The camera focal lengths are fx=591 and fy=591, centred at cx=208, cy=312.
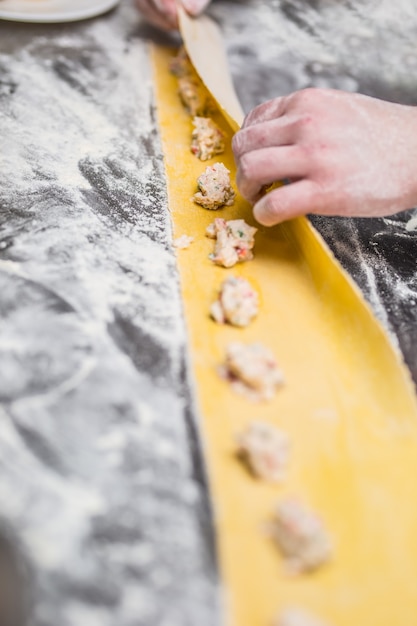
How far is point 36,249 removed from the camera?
3.87 feet

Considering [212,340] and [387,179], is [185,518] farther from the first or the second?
[387,179]

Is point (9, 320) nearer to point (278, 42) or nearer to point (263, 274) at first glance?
point (263, 274)

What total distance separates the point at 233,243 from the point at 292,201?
6.6 inches

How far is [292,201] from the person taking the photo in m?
1.10

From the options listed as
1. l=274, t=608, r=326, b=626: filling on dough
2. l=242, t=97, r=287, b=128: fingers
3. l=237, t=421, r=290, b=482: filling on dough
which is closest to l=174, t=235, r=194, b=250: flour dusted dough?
l=242, t=97, r=287, b=128: fingers

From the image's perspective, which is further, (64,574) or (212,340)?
(212,340)

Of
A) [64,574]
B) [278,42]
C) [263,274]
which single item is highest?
[278,42]

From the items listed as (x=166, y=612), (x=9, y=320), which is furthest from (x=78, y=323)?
(x=166, y=612)

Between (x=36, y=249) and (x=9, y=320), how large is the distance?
0.65 feet

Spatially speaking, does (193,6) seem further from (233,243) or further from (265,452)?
(265,452)

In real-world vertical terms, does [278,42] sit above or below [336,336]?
above

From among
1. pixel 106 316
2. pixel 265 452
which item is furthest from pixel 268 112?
pixel 265 452

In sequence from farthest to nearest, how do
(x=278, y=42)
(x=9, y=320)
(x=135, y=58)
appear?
(x=278, y=42), (x=135, y=58), (x=9, y=320)

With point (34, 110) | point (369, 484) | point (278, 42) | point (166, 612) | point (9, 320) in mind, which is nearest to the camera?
point (166, 612)
